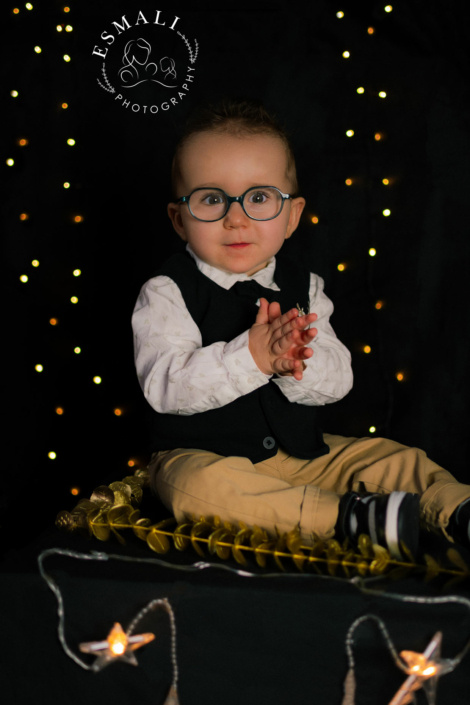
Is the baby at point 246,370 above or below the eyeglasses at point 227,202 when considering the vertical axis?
below

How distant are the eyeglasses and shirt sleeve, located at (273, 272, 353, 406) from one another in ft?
0.77

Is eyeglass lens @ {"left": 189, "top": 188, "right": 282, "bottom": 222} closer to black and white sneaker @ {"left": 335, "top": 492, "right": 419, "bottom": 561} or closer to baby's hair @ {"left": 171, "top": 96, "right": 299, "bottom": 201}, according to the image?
baby's hair @ {"left": 171, "top": 96, "right": 299, "bottom": 201}

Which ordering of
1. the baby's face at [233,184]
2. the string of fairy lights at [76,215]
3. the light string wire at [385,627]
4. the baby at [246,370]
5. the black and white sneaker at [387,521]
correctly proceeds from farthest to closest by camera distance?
1. the string of fairy lights at [76,215]
2. the baby's face at [233,184]
3. the baby at [246,370]
4. the black and white sneaker at [387,521]
5. the light string wire at [385,627]

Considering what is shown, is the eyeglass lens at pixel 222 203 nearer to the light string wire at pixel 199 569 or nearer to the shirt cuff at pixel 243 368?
the shirt cuff at pixel 243 368

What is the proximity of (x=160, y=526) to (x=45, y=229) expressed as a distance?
2.88 ft

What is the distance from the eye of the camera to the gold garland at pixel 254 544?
0.85 m

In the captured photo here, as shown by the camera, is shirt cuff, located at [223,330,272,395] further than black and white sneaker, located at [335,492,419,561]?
Yes

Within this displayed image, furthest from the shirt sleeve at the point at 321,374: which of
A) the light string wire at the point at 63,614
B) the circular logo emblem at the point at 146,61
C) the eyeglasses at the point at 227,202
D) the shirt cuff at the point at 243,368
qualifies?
the circular logo emblem at the point at 146,61

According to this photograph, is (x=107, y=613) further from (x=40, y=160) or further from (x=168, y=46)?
(x=168, y=46)

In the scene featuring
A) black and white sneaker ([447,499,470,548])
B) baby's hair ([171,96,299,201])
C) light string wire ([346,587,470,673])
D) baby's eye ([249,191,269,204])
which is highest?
baby's hair ([171,96,299,201])

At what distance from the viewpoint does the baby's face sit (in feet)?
3.71

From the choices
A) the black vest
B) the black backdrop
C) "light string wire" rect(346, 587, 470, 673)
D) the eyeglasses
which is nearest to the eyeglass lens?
the eyeglasses

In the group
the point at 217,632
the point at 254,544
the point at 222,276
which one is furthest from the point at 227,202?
the point at 217,632

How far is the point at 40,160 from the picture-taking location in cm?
153
